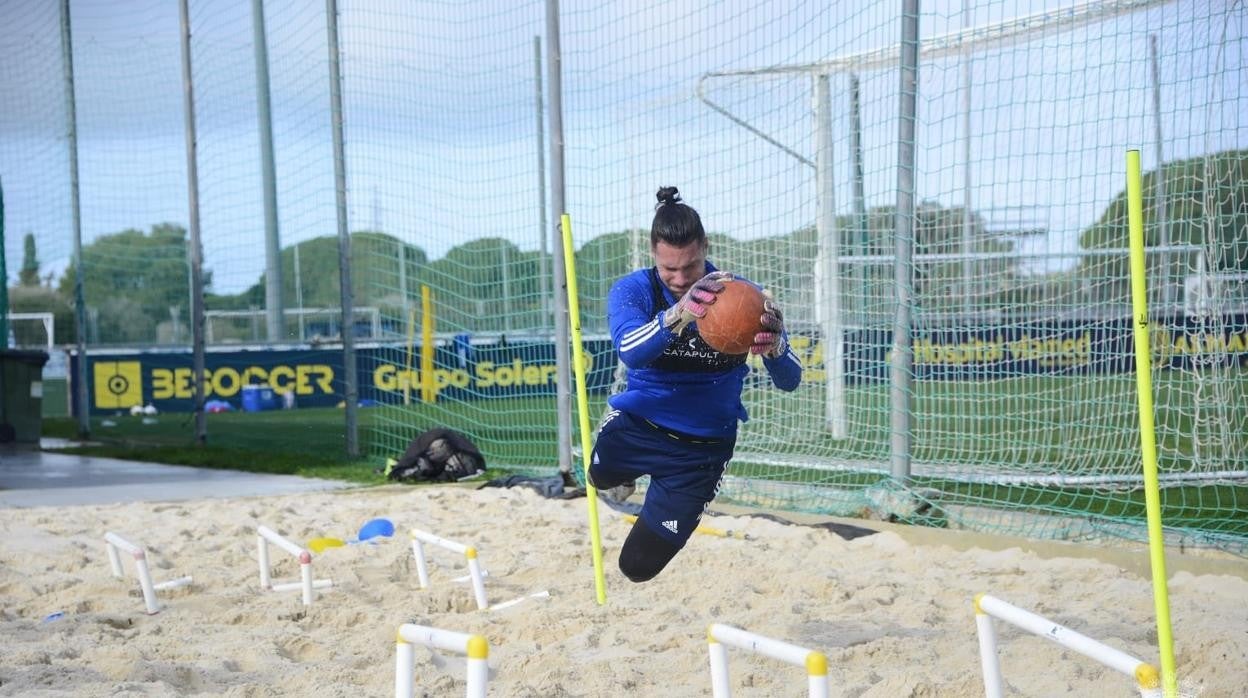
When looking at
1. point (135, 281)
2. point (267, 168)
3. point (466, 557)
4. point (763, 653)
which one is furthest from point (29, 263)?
point (763, 653)

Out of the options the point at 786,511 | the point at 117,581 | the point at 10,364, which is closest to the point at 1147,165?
the point at 786,511

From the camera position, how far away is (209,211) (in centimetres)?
1583

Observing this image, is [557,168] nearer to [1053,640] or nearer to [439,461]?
[439,461]

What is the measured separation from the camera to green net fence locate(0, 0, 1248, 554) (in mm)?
7719

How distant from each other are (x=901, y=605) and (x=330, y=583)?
2.87 m

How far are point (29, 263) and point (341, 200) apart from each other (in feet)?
27.5

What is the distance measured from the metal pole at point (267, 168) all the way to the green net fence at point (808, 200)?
0.09 meters

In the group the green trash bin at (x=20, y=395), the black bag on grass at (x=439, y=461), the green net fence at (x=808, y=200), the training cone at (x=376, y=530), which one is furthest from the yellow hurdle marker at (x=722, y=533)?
the green trash bin at (x=20, y=395)

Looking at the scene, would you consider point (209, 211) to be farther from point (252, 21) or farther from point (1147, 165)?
point (1147, 165)

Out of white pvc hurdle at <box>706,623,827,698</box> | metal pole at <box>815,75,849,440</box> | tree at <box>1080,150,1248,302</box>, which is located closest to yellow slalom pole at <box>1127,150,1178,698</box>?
white pvc hurdle at <box>706,623,827,698</box>

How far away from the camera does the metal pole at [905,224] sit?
25.0 ft

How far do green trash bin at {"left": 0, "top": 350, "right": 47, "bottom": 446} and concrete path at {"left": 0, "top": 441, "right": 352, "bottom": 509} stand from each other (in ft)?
5.33

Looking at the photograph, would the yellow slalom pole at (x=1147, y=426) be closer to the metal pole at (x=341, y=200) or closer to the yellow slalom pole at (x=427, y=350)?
the metal pole at (x=341, y=200)

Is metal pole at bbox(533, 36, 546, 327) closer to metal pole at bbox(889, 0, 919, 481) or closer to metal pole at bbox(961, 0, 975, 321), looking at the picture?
metal pole at bbox(961, 0, 975, 321)
